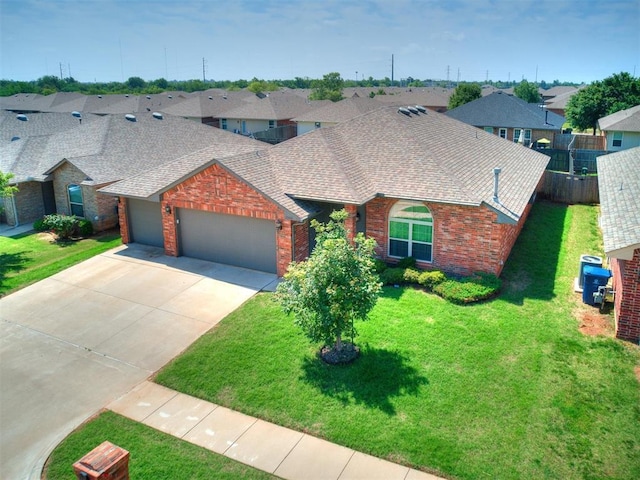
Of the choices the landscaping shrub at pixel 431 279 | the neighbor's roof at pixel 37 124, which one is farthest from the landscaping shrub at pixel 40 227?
the landscaping shrub at pixel 431 279

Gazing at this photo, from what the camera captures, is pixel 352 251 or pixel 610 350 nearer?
pixel 352 251

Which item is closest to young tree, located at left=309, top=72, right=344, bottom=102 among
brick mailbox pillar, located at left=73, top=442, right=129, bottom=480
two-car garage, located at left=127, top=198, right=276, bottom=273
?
two-car garage, located at left=127, top=198, right=276, bottom=273

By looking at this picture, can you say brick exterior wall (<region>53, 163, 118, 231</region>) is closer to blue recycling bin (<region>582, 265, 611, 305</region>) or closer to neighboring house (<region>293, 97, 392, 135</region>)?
blue recycling bin (<region>582, 265, 611, 305</region>)

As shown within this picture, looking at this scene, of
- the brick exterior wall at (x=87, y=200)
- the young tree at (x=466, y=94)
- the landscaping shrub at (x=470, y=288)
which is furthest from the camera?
the young tree at (x=466, y=94)

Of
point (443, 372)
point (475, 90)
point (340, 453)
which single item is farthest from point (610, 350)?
point (475, 90)

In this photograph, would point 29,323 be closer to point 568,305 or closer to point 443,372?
point 443,372

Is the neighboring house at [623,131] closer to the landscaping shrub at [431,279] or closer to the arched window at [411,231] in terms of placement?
the arched window at [411,231]
